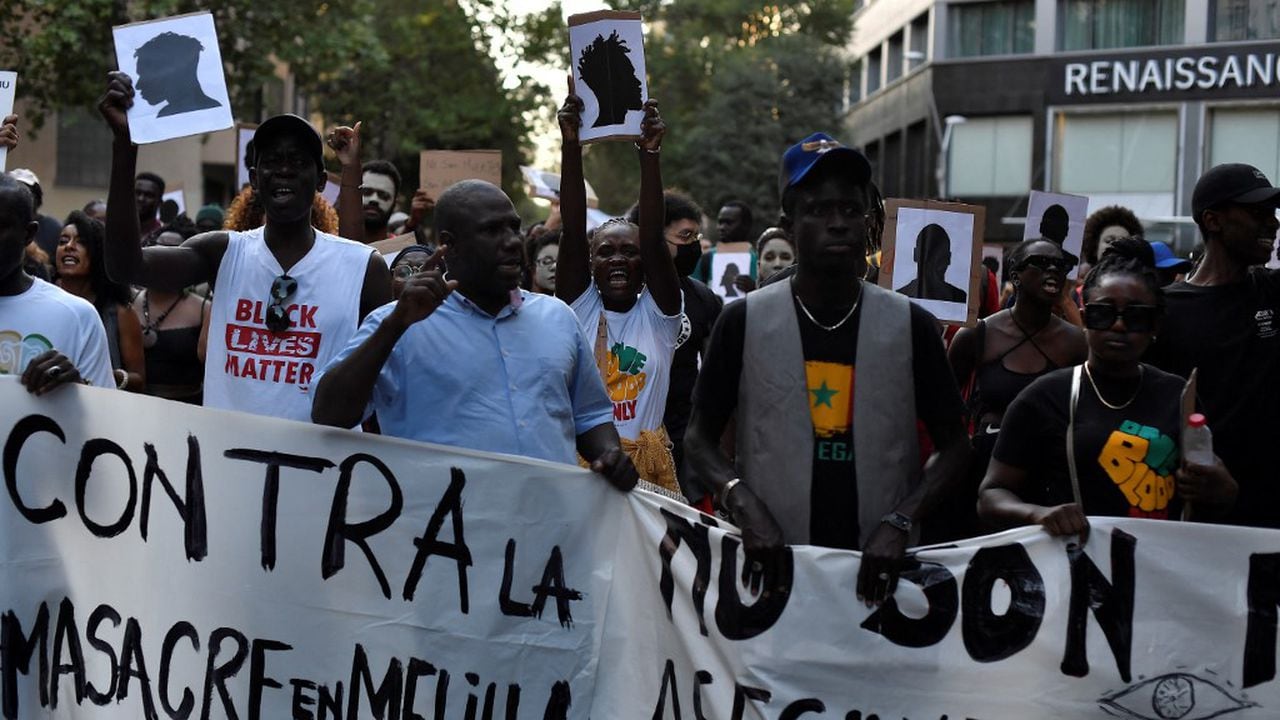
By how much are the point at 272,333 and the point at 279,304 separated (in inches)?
3.6

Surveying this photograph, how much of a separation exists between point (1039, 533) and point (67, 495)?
9.42ft

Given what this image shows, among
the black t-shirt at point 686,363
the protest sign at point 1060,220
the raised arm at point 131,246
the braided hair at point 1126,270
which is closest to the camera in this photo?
the braided hair at point 1126,270

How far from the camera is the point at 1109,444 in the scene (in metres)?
4.58

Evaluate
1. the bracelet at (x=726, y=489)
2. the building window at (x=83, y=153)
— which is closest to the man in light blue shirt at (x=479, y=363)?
the bracelet at (x=726, y=489)

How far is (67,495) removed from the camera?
5.25m

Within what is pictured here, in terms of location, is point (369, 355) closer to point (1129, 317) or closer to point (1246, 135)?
point (1129, 317)

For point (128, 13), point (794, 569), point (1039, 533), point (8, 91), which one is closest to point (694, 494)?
point (794, 569)

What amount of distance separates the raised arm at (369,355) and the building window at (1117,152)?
3853 centimetres

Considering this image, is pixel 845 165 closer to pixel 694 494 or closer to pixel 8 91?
pixel 694 494

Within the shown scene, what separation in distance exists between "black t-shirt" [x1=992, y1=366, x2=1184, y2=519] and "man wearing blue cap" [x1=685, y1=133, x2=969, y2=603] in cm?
35

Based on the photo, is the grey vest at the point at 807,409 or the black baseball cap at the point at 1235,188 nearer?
the grey vest at the point at 807,409

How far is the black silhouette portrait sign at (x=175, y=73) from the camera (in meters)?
5.82

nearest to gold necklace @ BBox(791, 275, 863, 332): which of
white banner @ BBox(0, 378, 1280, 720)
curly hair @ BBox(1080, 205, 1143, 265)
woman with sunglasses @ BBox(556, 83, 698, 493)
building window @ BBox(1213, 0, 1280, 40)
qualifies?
white banner @ BBox(0, 378, 1280, 720)

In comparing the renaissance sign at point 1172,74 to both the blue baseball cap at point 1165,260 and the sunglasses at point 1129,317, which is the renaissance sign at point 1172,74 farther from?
the sunglasses at point 1129,317
